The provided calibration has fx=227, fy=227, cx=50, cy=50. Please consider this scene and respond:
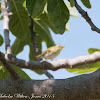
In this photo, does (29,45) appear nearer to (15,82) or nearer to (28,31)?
(28,31)

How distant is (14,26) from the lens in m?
4.09

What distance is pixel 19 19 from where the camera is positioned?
13.8 feet

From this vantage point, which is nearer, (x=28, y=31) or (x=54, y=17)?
(x=54, y=17)

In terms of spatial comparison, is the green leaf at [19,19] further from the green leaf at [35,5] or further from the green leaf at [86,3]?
the green leaf at [86,3]

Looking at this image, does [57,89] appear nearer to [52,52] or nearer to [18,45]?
[52,52]

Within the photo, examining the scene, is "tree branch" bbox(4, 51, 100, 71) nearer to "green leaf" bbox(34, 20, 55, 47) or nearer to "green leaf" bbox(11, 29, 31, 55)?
"green leaf" bbox(34, 20, 55, 47)

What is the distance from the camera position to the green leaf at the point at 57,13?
1.64 m

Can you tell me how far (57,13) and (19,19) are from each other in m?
2.63

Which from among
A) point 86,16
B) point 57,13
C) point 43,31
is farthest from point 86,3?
point 43,31

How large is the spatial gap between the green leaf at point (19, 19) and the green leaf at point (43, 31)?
27 centimetres

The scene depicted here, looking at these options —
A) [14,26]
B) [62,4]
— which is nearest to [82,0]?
[62,4]

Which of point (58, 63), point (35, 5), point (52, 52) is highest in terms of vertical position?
point (35, 5)

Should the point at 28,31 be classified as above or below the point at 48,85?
below

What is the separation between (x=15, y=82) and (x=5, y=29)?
Result: 1.39 metres
